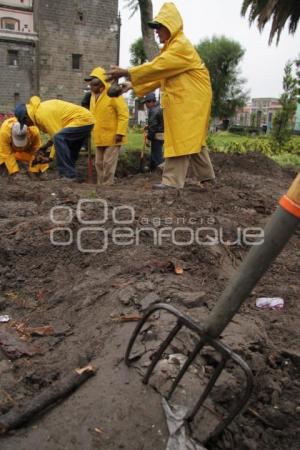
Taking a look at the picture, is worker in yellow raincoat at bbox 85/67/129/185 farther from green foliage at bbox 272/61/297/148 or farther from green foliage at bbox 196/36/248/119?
green foliage at bbox 196/36/248/119

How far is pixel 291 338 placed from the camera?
270 cm

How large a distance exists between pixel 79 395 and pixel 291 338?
1.30 m

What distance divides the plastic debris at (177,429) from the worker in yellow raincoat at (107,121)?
17.7 ft

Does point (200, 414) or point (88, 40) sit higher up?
point (88, 40)

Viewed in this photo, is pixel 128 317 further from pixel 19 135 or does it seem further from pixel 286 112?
pixel 286 112

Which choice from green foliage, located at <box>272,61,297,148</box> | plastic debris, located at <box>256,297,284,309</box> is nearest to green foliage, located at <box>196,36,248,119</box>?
green foliage, located at <box>272,61,297,148</box>

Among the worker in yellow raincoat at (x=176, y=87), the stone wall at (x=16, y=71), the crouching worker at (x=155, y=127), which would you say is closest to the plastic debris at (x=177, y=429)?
the worker in yellow raincoat at (x=176, y=87)

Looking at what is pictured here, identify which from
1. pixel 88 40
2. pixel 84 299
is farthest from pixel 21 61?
pixel 84 299

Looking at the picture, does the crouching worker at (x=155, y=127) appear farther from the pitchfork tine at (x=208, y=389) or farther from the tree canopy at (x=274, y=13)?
the tree canopy at (x=274, y=13)

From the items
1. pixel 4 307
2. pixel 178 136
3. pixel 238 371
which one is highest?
pixel 178 136

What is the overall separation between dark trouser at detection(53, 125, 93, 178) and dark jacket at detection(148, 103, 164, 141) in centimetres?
151

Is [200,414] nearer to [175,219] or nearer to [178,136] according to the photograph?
[175,219]

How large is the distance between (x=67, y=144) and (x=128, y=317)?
4.79 meters

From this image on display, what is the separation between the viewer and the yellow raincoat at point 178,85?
16.0ft
